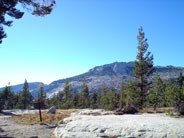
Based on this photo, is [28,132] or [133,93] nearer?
[28,132]

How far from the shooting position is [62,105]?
102688 millimetres

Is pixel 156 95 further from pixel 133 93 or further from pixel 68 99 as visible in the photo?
pixel 68 99

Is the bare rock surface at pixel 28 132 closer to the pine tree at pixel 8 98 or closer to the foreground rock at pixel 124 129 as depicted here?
the foreground rock at pixel 124 129

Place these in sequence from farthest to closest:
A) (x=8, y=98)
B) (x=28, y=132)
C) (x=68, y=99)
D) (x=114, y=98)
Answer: (x=8, y=98) → (x=68, y=99) → (x=114, y=98) → (x=28, y=132)

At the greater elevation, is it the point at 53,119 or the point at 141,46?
the point at 141,46

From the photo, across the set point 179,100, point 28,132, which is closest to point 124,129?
point 179,100

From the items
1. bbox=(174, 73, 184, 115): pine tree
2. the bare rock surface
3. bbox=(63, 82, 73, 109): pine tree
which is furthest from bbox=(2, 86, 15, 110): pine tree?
bbox=(174, 73, 184, 115): pine tree

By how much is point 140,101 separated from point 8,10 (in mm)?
36826

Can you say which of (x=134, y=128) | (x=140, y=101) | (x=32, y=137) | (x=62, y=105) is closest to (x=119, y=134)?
(x=134, y=128)

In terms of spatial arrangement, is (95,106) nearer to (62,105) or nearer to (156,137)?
(62,105)

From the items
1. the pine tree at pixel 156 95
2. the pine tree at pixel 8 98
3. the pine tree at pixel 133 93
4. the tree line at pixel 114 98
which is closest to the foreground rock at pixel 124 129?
the tree line at pixel 114 98

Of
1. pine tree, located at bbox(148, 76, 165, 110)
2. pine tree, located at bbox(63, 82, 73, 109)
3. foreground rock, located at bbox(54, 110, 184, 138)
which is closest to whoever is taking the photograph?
foreground rock, located at bbox(54, 110, 184, 138)

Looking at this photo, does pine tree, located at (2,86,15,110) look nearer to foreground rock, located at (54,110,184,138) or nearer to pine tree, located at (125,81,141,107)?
pine tree, located at (125,81,141,107)

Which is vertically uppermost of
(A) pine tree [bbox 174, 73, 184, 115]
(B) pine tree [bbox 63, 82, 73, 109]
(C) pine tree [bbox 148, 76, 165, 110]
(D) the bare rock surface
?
(B) pine tree [bbox 63, 82, 73, 109]
